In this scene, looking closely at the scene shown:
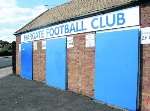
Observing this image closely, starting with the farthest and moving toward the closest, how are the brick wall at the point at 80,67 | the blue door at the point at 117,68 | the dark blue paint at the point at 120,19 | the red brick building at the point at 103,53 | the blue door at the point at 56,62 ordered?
1. the blue door at the point at 56,62
2. the brick wall at the point at 80,67
3. the dark blue paint at the point at 120,19
4. the blue door at the point at 117,68
5. the red brick building at the point at 103,53

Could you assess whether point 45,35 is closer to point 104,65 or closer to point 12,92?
point 12,92

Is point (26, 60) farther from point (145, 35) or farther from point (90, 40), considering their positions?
point (145, 35)

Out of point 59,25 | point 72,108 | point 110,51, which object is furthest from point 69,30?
point 72,108

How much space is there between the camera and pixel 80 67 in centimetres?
1459

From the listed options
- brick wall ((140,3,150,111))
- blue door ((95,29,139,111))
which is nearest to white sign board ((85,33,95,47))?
blue door ((95,29,139,111))

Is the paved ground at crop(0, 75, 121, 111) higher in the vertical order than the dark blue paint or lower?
lower

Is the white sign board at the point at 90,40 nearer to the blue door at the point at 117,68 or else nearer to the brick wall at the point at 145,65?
the blue door at the point at 117,68

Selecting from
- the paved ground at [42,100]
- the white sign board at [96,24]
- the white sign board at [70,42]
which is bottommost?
the paved ground at [42,100]

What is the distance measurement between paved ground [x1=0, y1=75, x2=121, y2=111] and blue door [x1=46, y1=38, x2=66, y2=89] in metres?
0.50

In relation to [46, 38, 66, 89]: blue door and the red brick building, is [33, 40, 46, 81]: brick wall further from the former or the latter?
[46, 38, 66, 89]: blue door

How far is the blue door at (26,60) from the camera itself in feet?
68.8

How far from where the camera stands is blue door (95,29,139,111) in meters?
11.1

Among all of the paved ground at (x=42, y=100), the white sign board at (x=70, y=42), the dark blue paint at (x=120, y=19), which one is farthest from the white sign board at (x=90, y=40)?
the paved ground at (x=42, y=100)

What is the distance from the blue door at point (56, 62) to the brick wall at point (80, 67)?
52 centimetres
